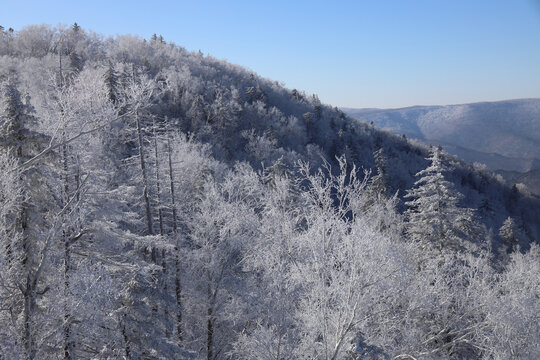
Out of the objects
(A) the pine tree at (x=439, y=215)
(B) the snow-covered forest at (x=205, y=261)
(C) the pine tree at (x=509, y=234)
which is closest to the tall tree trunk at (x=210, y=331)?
(B) the snow-covered forest at (x=205, y=261)

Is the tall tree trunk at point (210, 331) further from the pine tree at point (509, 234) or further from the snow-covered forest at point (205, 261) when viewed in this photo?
the pine tree at point (509, 234)

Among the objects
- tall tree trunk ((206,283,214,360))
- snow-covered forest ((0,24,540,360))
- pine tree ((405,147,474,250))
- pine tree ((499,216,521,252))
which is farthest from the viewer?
pine tree ((499,216,521,252))

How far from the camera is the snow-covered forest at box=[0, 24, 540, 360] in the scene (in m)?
7.07

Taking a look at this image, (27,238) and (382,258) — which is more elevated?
(27,238)

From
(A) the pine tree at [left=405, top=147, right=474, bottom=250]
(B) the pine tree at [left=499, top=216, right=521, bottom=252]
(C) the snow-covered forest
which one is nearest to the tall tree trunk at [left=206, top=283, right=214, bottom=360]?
(C) the snow-covered forest

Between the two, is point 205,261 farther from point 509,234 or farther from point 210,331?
point 509,234

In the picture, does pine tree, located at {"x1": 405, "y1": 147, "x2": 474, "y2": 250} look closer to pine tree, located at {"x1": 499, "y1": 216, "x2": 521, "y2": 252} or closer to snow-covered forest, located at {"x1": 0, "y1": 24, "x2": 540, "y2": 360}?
snow-covered forest, located at {"x1": 0, "y1": 24, "x2": 540, "y2": 360}

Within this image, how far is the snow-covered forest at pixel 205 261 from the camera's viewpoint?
279 inches

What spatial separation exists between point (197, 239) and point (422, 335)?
10.6m

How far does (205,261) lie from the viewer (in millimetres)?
16219

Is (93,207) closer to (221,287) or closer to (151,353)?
(151,353)

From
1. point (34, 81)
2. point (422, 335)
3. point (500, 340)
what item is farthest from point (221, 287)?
point (34, 81)

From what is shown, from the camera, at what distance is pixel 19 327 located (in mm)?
6172

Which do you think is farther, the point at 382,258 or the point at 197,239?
the point at 197,239
